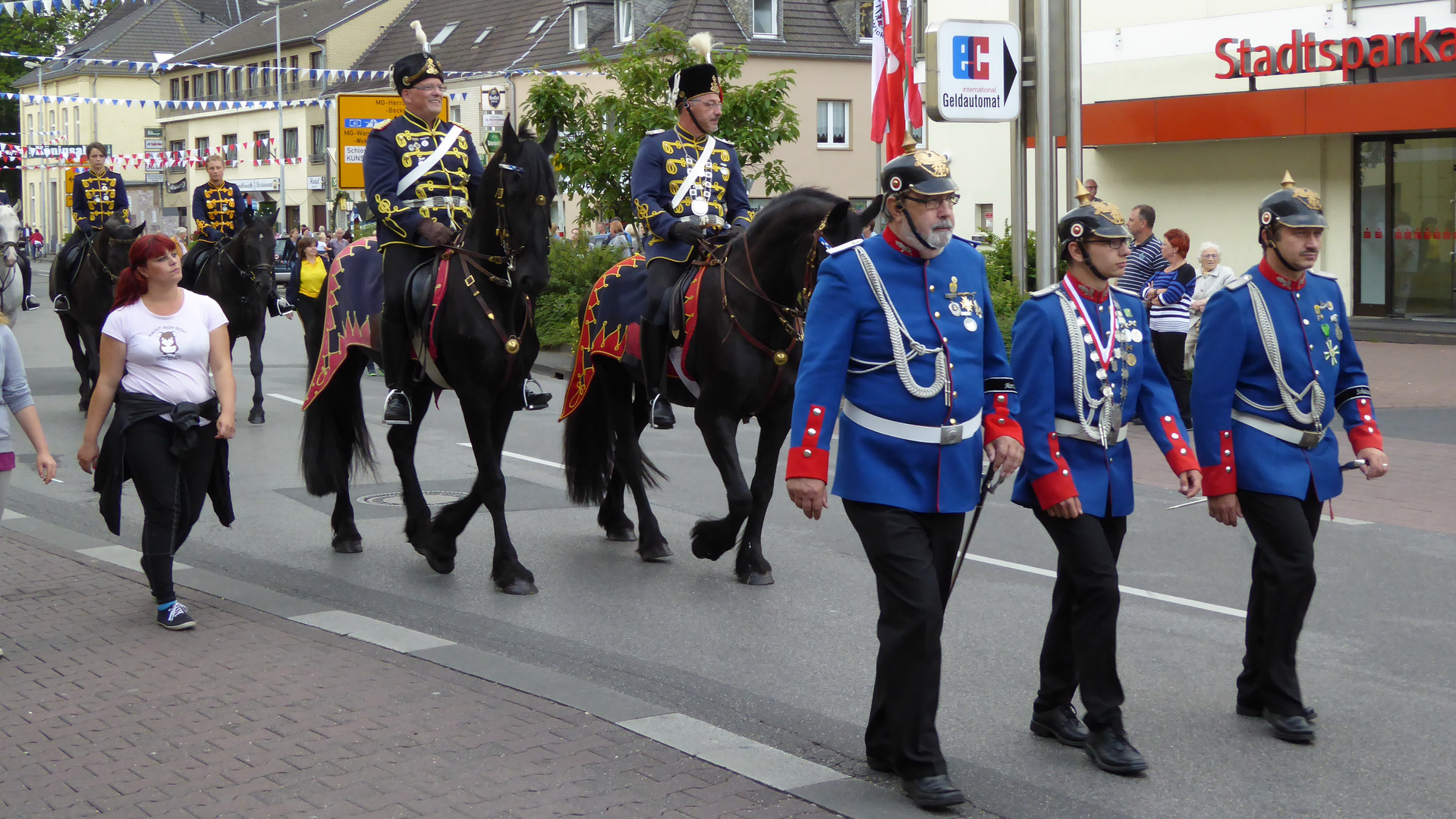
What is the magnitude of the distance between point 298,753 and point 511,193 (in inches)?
134

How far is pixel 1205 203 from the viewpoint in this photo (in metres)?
25.5

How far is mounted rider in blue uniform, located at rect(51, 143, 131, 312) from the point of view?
1723 cm

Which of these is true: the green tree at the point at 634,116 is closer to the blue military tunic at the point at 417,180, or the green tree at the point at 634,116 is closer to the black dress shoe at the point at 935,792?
the blue military tunic at the point at 417,180

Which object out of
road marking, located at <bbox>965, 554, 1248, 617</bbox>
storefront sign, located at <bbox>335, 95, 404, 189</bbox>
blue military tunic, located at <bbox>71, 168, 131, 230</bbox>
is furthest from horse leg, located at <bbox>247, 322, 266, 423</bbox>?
road marking, located at <bbox>965, 554, 1248, 617</bbox>

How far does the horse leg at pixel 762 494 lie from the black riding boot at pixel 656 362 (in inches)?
25.0

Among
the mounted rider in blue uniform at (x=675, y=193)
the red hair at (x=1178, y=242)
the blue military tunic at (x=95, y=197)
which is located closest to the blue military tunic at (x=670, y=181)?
the mounted rider in blue uniform at (x=675, y=193)

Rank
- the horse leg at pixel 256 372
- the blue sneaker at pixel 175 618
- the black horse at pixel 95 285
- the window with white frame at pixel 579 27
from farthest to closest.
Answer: the window with white frame at pixel 579 27 < the black horse at pixel 95 285 < the horse leg at pixel 256 372 < the blue sneaker at pixel 175 618

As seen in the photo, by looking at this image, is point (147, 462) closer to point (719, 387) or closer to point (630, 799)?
point (719, 387)

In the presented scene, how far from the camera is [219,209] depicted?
54.5 feet

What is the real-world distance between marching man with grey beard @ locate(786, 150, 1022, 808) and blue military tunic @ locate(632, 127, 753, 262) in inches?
151

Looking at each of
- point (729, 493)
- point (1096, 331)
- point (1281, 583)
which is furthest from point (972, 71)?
point (1281, 583)

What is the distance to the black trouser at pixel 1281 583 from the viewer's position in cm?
541

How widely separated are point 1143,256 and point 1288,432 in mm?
9089

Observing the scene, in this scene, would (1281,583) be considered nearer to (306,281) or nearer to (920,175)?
(920,175)
